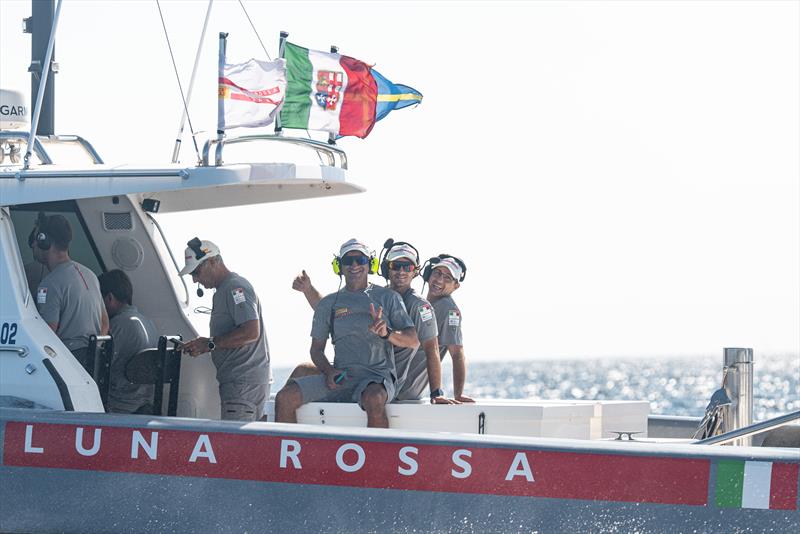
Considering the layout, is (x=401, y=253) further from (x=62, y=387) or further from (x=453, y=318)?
(x=62, y=387)

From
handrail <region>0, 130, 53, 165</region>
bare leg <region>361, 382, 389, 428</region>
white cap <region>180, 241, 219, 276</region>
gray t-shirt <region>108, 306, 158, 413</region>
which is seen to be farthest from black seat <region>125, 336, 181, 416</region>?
handrail <region>0, 130, 53, 165</region>

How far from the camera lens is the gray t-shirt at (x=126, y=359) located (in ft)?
25.2

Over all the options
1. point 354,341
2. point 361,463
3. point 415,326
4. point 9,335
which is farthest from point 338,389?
point 9,335

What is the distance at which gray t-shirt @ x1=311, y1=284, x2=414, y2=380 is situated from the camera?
7348 millimetres

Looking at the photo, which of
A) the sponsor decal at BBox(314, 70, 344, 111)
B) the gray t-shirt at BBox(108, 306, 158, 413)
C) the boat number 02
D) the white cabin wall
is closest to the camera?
the boat number 02

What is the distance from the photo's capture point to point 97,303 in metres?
7.33

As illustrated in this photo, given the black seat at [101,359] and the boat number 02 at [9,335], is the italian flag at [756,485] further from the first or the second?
the boat number 02 at [9,335]

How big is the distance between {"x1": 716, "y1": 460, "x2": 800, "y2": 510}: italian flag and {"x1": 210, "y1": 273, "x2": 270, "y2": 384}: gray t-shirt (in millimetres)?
2705

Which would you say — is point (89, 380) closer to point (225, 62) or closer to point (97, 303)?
point (97, 303)

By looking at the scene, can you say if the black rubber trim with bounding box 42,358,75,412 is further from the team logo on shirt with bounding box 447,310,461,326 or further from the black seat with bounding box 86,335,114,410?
the team logo on shirt with bounding box 447,310,461,326

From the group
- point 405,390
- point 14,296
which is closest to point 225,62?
point 14,296

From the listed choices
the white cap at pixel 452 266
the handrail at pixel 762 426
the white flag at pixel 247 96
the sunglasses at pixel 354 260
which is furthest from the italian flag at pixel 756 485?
the white flag at pixel 247 96

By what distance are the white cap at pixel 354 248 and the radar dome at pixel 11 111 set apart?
210 centimetres

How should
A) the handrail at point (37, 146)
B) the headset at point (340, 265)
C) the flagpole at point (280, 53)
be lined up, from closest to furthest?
the flagpole at point (280, 53) < the headset at point (340, 265) < the handrail at point (37, 146)
